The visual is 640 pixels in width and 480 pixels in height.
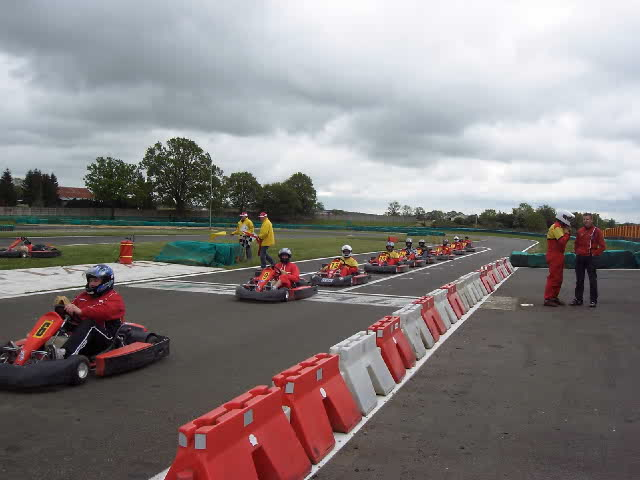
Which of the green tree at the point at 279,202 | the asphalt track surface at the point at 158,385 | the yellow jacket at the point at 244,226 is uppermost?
the green tree at the point at 279,202

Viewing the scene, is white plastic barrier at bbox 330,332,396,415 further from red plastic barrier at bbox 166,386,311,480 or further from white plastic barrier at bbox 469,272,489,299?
white plastic barrier at bbox 469,272,489,299

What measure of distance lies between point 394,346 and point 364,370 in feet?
3.93

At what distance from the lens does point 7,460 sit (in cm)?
401

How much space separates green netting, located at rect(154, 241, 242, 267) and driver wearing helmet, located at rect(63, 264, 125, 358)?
43.2 ft

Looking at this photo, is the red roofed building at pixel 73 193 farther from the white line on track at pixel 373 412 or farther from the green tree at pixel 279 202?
the white line on track at pixel 373 412

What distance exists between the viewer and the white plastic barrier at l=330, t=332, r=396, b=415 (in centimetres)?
505

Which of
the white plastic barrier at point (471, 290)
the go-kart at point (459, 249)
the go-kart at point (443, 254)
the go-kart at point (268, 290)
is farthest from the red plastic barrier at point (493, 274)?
the go-kart at point (459, 249)

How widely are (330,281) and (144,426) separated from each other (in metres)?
10.5

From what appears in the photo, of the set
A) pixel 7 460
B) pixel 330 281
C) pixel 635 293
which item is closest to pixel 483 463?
pixel 7 460

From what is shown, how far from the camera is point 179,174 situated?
8406 cm

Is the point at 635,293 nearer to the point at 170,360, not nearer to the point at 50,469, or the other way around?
the point at 170,360

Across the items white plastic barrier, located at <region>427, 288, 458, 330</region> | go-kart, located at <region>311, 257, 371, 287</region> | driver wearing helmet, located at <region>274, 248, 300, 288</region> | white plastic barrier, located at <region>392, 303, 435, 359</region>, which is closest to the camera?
white plastic barrier, located at <region>392, 303, 435, 359</region>

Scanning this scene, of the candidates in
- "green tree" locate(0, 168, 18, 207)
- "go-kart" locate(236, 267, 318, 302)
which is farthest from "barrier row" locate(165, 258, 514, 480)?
"green tree" locate(0, 168, 18, 207)

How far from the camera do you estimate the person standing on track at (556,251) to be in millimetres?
11773
